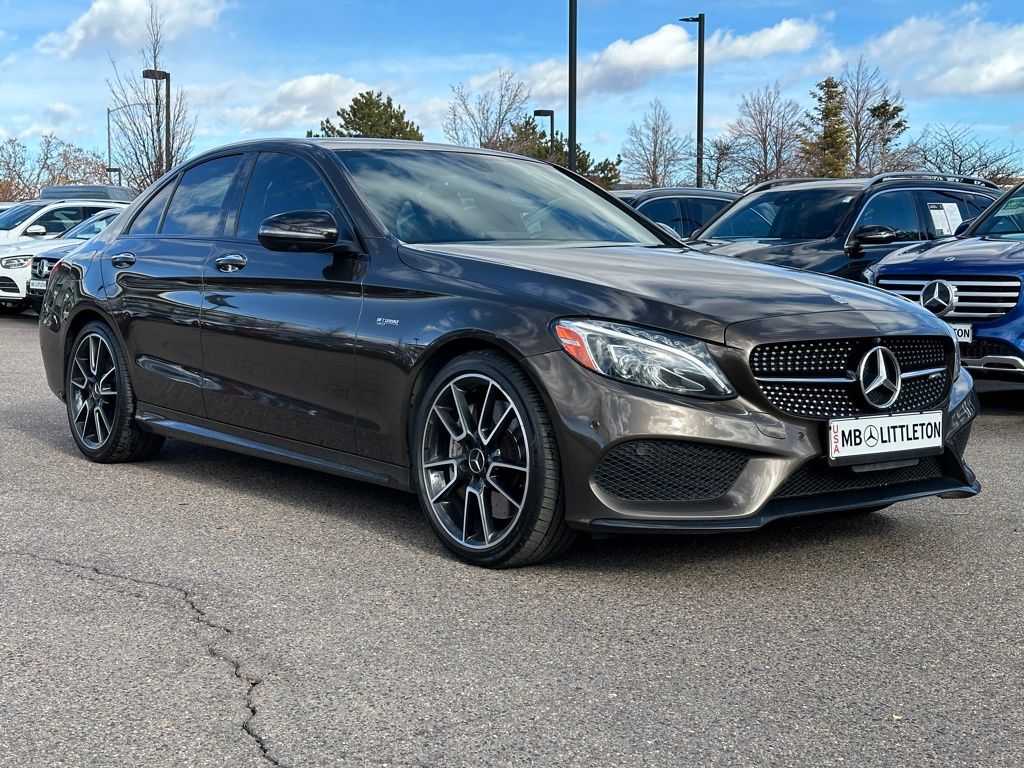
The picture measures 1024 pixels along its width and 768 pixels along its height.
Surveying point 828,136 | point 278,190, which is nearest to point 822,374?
point 278,190

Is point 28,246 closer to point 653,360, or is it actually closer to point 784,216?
point 784,216

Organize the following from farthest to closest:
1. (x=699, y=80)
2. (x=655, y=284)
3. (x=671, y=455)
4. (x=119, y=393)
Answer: (x=699, y=80) → (x=119, y=393) → (x=655, y=284) → (x=671, y=455)

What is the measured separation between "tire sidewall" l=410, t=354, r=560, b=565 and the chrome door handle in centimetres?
144

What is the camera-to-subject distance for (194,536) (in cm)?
539

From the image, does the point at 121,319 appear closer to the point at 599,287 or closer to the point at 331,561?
the point at 331,561

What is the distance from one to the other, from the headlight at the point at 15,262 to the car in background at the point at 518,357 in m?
13.1

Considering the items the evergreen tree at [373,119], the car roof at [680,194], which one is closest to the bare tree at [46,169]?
the evergreen tree at [373,119]

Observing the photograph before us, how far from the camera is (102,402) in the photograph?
7023 millimetres

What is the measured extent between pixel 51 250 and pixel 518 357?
47.8 ft

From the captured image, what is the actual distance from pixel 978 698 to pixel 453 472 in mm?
2062

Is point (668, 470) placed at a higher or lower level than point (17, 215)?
lower

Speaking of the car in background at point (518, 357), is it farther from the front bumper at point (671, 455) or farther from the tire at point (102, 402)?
the tire at point (102, 402)

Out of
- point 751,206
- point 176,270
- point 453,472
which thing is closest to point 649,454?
point 453,472

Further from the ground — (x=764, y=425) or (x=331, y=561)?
(x=764, y=425)
